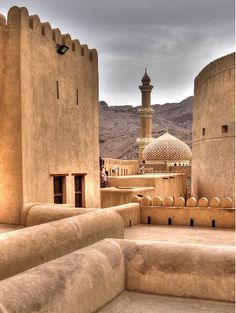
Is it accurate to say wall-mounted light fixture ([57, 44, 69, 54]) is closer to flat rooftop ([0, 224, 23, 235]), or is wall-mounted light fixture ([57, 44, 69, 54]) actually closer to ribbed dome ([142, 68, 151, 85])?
flat rooftop ([0, 224, 23, 235])

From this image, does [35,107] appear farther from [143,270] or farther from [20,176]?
[143,270]

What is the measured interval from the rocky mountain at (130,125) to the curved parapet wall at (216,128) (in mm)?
45644

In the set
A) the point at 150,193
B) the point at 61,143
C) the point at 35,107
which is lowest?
the point at 150,193

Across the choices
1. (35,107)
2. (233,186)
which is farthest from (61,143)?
(233,186)

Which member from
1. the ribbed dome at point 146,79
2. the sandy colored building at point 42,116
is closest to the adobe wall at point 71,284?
the sandy colored building at point 42,116

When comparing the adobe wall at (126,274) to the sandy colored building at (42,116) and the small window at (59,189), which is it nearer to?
the sandy colored building at (42,116)

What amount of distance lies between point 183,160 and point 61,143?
25786 millimetres

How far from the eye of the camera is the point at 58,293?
372cm

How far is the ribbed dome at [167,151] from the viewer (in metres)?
34.7

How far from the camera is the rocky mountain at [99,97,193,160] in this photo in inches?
2670

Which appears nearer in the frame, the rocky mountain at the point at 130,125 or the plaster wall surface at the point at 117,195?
the plaster wall surface at the point at 117,195

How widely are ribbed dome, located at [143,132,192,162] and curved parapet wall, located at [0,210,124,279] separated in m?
28.1

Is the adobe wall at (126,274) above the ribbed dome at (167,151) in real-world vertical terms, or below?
below

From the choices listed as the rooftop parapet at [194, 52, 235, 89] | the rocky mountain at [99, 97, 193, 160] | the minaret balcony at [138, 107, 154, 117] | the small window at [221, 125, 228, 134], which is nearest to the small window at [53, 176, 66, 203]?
the small window at [221, 125, 228, 134]
